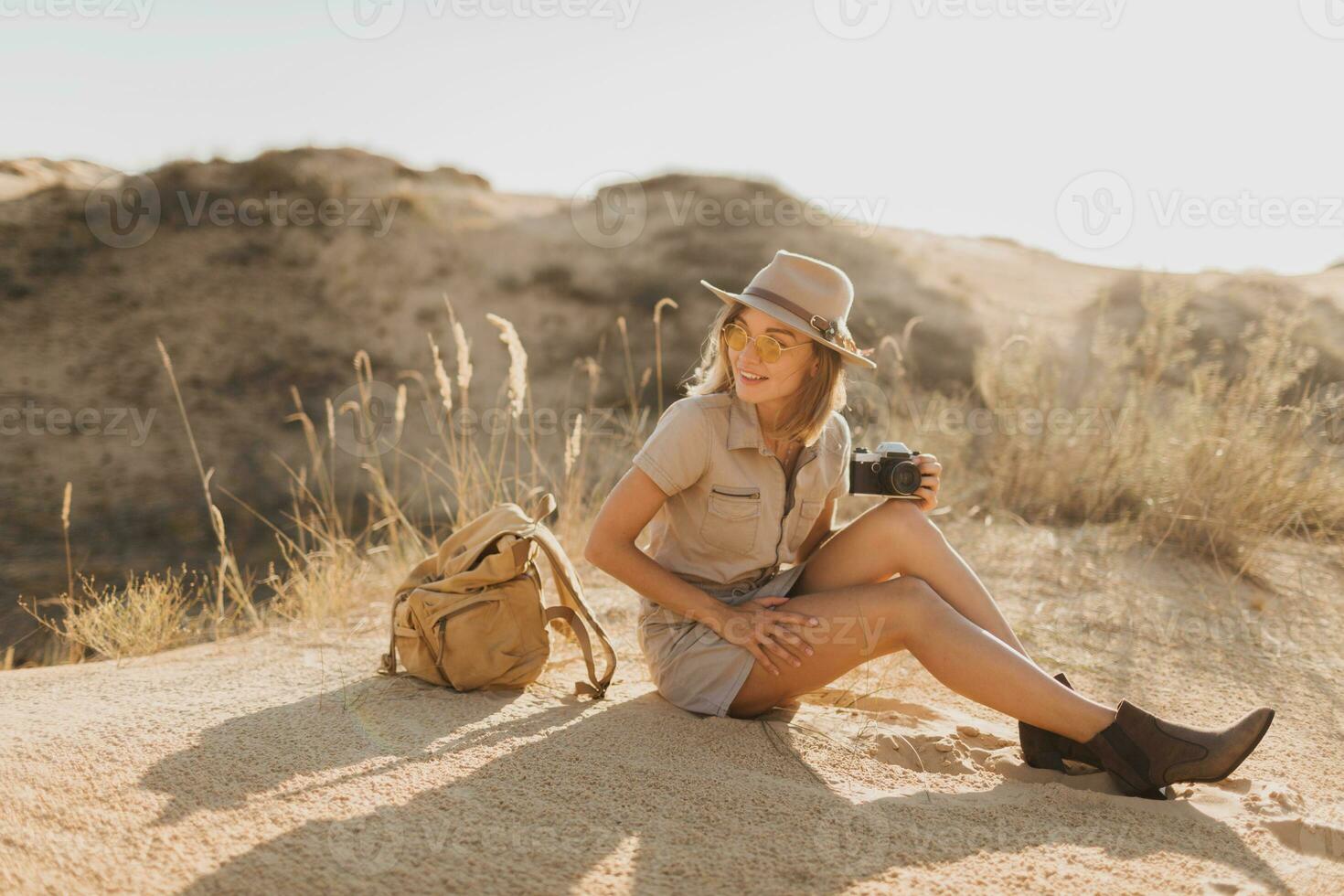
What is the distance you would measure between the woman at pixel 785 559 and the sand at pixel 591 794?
15 cm

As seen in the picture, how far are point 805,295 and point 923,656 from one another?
107cm

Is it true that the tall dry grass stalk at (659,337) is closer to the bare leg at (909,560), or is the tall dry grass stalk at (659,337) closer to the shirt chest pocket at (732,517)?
the shirt chest pocket at (732,517)

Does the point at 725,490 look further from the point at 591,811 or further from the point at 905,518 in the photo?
the point at 591,811

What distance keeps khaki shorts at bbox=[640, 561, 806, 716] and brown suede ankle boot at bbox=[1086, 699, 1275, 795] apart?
987 mm

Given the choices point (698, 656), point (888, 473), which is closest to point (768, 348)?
point (888, 473)

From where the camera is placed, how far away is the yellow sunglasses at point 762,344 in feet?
8.82

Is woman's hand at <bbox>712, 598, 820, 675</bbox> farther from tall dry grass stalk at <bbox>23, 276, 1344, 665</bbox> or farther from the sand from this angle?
tall dry grass stalk at <bbox>23, 276, 1344, 665</bbox>

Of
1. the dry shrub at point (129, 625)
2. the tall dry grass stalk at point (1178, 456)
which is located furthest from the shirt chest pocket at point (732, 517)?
the tall dry grass stalk at point (1178, 456)

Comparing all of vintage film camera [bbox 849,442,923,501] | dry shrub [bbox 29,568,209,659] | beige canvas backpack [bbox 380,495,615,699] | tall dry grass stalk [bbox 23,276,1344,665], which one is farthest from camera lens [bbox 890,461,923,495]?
dry shrub [bbox 29,568,209,659]

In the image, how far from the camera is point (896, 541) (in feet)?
9.23

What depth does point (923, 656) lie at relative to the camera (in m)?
2.64

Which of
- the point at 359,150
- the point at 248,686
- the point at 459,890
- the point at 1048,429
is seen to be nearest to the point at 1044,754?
the point at 459,890

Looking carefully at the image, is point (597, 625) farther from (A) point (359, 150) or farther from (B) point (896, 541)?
(A) point (359, 150)

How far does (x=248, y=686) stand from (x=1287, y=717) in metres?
3.56
